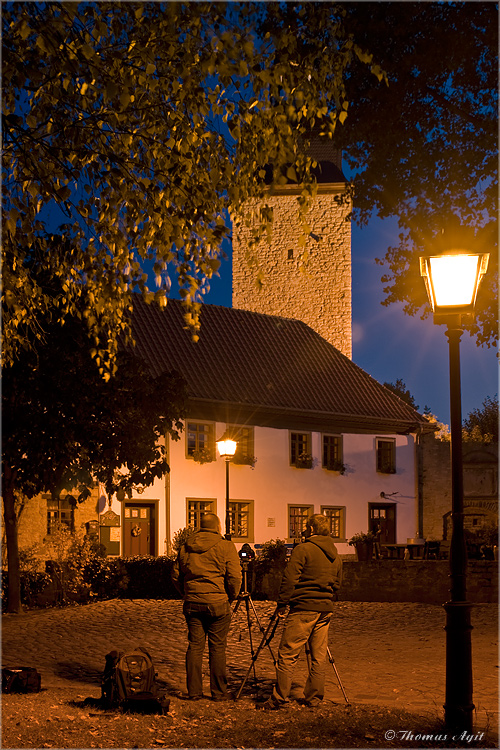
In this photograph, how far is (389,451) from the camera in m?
36.6

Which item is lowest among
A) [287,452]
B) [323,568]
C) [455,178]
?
[323,568]

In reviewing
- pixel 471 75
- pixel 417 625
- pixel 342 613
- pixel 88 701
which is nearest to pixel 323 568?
pixel 88 701

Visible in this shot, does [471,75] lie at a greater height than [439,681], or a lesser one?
greater

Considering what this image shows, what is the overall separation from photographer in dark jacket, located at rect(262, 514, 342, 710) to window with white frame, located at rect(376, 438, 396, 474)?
92.4ft

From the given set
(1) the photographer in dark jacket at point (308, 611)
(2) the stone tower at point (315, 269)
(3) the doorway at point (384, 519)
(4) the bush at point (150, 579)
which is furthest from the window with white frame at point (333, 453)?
(1) the photographer in dark jacket at point (308, 611)

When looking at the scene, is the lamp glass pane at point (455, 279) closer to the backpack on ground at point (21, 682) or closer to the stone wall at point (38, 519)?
the backpack on ground at point (21, 682)

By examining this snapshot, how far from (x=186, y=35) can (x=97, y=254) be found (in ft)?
6.51

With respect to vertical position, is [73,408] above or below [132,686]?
above

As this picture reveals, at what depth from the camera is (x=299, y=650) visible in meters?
8.03

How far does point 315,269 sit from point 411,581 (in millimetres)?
28988

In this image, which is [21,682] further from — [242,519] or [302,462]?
[302,462]

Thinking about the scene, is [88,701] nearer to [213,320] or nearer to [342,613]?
[342,613]

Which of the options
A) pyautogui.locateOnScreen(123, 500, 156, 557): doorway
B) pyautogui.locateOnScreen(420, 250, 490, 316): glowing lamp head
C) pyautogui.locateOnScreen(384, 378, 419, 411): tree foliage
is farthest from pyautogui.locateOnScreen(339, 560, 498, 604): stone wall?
pyautogui.locateOnScreen(384, 378, 419, 411): tree foliage

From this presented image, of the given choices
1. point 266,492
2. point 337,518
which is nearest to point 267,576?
point 266,492
